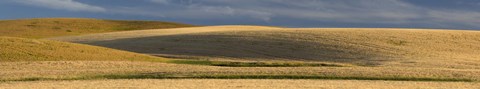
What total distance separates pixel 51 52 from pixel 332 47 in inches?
860

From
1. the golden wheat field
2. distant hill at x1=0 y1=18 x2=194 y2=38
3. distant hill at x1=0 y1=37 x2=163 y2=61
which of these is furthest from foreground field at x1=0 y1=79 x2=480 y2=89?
distant hill at x1=0 y1=18 x2=194 y2=38

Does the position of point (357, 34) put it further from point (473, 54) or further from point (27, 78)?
point (27, 78)

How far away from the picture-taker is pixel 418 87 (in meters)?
25.0

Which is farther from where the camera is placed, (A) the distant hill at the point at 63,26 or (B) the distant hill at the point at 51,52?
(A) the distant hill at the point at 63,26

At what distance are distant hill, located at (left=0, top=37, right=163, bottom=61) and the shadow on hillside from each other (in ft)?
25.3

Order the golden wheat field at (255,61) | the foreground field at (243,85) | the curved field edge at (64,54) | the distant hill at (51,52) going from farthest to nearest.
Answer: the curved field edge at (64,54) → the distant hill at (51,52) → the golden wheat field at (255,61) → the foreground field at (243,85)

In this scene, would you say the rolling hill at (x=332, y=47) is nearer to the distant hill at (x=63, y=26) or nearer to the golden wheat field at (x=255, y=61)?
the golden wheat field at (x=255, y=61)

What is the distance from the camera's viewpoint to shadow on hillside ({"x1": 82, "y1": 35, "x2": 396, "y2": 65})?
164ft

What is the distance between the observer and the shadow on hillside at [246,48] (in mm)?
49956

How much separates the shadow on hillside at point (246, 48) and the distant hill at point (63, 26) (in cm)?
3677

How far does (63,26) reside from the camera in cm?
11600

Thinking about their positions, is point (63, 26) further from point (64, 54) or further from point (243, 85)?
point (243, 85)

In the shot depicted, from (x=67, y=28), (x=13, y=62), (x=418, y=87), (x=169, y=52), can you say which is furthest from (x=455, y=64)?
(x=67, y=28)

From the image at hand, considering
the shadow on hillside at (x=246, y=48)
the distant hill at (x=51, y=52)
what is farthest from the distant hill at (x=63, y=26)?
the distant hill at (x=51, y=52)
